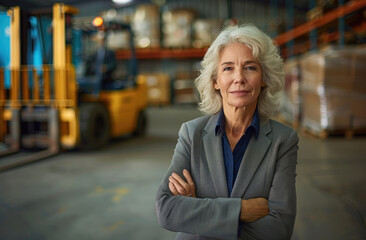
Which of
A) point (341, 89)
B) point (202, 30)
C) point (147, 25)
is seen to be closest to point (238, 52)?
point (341, 89)

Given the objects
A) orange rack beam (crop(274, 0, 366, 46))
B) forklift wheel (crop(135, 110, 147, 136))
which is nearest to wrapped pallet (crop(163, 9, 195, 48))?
orange rack beam (crop(274, 0, 366, 46))

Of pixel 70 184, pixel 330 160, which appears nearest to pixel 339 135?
pixel 330 160

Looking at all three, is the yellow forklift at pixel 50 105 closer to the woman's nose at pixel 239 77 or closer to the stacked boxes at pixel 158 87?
the woman's nose at pixel 239 77

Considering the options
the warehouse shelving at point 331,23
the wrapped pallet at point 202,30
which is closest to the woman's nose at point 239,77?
the warehouse shelving at point 331,23

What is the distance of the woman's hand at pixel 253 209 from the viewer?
122cm

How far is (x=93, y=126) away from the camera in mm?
5664

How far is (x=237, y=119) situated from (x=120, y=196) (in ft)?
7.17

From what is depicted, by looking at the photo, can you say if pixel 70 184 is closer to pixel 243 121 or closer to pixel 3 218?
pixel 3 218

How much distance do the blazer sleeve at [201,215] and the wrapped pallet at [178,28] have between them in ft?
50.9

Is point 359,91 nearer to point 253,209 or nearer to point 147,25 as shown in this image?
point 253,209

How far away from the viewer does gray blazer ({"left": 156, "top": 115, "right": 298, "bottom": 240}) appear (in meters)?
1.21

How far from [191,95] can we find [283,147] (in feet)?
51.2

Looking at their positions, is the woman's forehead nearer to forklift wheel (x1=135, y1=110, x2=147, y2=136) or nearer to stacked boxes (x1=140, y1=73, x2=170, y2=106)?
forklift wheel (x1=135, y1=110, x2=147, y2=136)

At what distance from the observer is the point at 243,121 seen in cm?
136
